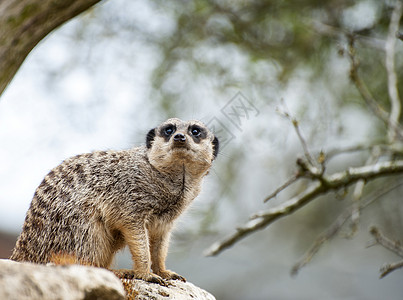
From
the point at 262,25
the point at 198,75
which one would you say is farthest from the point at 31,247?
the point at 262,25

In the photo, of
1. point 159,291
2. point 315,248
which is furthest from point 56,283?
point 315,248

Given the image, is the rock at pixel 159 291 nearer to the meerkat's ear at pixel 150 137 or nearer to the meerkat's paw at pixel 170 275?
the meerkat's paw at pixel 170 275

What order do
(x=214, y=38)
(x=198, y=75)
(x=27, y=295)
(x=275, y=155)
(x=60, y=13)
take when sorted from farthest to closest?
(x=214, y=38)
(x=198, y=75)
(x=275, y=155)
(x=60, y=13)
(x=27, y=295)

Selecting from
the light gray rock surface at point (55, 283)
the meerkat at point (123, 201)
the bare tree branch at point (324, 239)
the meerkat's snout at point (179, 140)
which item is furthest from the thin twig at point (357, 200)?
the light gray rock surface at point (55, 283)

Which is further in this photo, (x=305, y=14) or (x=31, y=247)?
(x=305, y=14)

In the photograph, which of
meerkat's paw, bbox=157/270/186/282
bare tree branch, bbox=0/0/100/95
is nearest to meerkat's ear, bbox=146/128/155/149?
meerkat's paw, bbox=157/270/186/282

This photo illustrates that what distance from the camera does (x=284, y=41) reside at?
6148 mm

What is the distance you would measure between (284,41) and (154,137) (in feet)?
11.6

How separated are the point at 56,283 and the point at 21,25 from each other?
1.25m

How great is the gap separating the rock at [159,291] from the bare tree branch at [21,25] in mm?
1117

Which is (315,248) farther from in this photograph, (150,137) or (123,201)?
(123,201)

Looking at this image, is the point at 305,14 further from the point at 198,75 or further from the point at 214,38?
the point at 198,75

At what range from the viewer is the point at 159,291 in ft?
8.13

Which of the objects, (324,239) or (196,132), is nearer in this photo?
(196,132)
